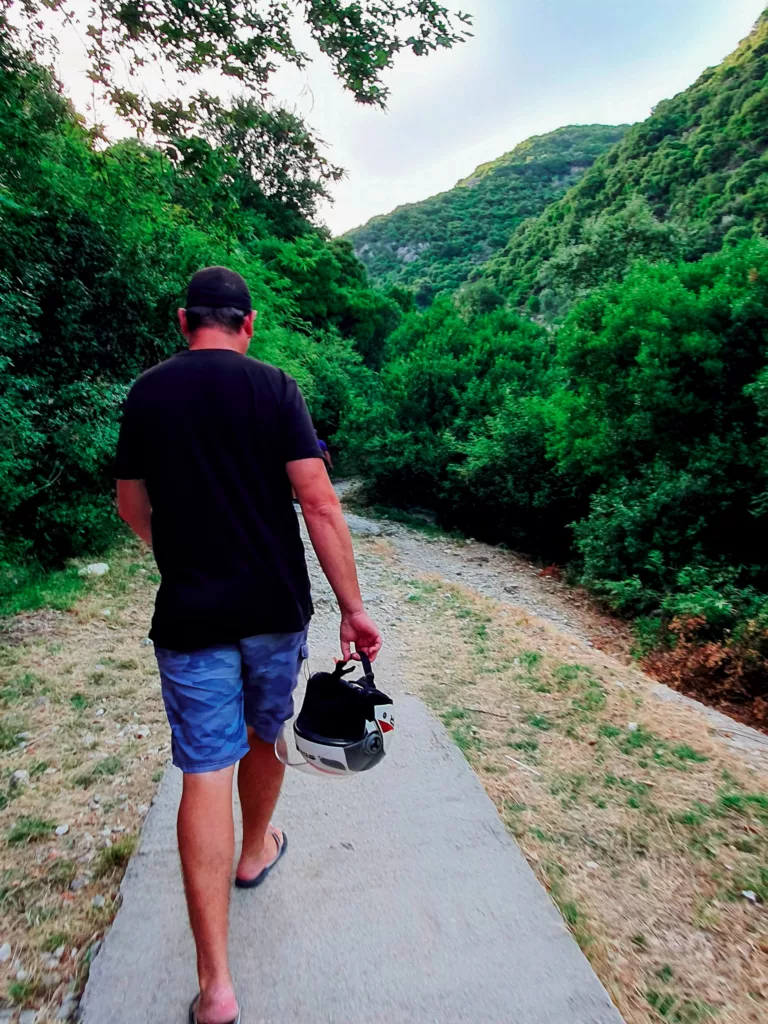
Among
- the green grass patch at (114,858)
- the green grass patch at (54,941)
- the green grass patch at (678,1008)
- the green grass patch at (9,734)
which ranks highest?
the green grass patch at (678,1008)

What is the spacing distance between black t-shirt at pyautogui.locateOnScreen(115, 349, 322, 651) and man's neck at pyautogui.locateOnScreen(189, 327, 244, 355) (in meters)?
0.06

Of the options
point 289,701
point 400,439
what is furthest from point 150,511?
point 400,439

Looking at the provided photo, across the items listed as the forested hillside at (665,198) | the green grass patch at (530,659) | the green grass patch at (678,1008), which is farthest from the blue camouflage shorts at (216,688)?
the forested hillside at (665,198)

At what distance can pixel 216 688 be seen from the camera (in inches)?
67.6

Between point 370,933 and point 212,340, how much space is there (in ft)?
6.12

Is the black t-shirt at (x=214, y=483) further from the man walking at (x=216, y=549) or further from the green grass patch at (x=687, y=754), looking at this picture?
the green grass patch at (x=687, y=754)

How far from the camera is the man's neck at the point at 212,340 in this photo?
5.93 ft

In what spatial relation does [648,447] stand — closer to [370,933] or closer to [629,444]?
[629,444]

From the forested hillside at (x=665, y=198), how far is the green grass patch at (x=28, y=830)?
20962 millimetres

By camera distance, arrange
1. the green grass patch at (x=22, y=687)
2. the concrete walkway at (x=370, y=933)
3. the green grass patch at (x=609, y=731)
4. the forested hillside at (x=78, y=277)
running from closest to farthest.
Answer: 1. the concrete walkway at (x=370, y=933)
2. the green grass patch at (x=609, y=731)
3. the green grass patch at (x=22, y=687)
4. the forested hillside at (x=78, y=277)

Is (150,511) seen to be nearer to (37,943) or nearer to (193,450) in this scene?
(193,450)

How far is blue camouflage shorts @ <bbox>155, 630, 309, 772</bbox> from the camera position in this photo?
170 cm

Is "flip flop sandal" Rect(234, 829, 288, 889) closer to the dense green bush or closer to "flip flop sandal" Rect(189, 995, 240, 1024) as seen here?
"flip flop sandal" Rect(189, 995, 240, 1024)

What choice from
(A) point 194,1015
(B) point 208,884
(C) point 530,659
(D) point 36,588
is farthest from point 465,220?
(A) point 194,1015
